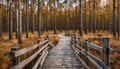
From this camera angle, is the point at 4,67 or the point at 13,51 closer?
the point at 13,51

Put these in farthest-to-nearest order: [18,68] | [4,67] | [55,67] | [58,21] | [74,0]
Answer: [58,21] → [74,0] → [55,67] → [4,67] → [18,68]

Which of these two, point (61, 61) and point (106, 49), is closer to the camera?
point (106, 49)

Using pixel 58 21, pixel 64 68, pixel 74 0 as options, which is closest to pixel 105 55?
pixel 64 68

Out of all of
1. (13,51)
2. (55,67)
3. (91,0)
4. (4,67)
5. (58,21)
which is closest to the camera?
(13,51)

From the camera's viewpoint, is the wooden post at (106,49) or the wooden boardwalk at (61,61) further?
the wooden boardwalk at (61,61)

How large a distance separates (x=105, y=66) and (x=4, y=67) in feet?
14.4

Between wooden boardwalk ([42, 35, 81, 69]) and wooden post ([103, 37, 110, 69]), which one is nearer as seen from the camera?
wooden post ([103, 37, 110, 69])

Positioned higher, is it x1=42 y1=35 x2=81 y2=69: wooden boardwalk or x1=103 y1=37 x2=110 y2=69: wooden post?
x1=103 y1=37 x2=110 y2=69: wooden post

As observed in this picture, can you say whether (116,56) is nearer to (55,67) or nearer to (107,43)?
(55,67)

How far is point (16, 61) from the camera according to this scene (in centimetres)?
559

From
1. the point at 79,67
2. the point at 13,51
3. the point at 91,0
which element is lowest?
the point at 79,67

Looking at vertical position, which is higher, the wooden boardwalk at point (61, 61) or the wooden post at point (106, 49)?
the wooden post at point (106, 49)

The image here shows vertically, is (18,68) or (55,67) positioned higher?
(18,68)

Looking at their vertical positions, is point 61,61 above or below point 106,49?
below
